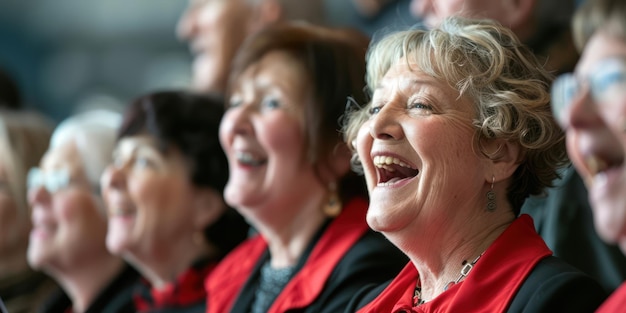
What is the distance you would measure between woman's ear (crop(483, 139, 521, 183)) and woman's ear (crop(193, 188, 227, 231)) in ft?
4.37

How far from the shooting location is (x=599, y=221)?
148 centimetres

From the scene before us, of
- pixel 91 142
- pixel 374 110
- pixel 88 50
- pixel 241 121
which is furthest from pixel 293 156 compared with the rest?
pixel 88 50

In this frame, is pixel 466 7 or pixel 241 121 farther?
pixel 241 121

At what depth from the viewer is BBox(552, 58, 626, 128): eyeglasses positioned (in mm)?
1491

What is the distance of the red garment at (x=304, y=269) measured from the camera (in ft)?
7.82

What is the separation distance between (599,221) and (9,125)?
2701 millimetres

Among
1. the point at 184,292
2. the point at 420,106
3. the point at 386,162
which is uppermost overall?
the point at 420,106

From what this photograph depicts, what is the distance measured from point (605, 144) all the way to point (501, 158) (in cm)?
44

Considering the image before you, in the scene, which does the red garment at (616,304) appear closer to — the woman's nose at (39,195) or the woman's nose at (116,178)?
the woman's nose at (116,178)

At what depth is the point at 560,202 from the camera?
8.18 feet

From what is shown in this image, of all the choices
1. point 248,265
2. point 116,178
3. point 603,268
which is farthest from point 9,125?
point 603,268

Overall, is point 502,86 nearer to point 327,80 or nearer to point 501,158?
point 501,158

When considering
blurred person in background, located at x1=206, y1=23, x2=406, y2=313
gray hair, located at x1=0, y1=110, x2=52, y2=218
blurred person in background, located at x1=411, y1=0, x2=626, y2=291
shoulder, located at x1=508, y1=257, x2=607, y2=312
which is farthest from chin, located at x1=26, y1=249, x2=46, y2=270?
shoulder, located at x1=508, y1=257, x2=607, y2=312

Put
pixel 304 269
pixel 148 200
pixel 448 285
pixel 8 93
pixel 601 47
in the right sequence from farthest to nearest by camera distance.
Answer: pixel 8 93 < pixel 148 200 < pixel 304 269 < pixel 601 47 < pixel 448 285
